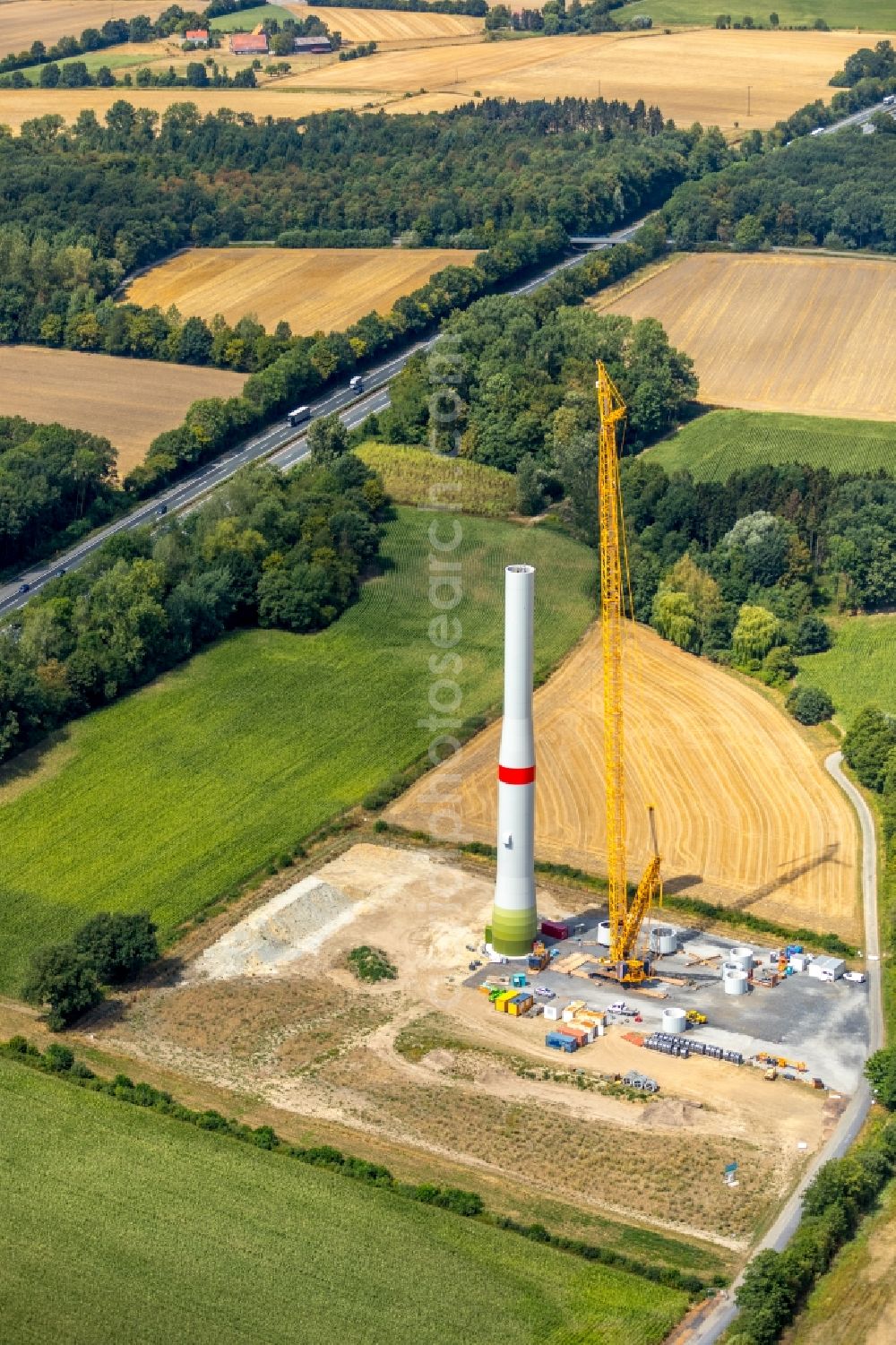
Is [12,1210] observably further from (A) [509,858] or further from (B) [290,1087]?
(A) [509,858]

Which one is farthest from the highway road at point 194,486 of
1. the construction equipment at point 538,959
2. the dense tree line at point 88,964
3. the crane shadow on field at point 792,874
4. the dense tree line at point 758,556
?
the crane shadow on field at point 792,874

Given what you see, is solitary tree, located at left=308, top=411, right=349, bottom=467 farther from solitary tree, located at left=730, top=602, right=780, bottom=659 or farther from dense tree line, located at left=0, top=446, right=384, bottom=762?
solitary tree, located at left=730, top=602, right=780, bottom=659

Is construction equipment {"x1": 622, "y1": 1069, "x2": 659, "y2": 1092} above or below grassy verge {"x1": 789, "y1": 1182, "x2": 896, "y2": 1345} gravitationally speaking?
above

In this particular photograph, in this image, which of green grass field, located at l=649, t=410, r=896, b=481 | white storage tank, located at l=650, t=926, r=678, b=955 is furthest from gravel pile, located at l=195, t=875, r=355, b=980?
green grass field, located at l=649, t=410, r=896, b=481

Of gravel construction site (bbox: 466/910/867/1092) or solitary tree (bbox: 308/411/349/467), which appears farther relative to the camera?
solitary tree (bbox: 308/411/349/467)

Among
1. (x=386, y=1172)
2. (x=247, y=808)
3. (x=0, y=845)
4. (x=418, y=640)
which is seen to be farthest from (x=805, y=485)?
(x=386, y=1172)

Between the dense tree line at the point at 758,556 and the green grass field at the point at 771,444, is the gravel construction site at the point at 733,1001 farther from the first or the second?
the green grass field at the point at 771,444
